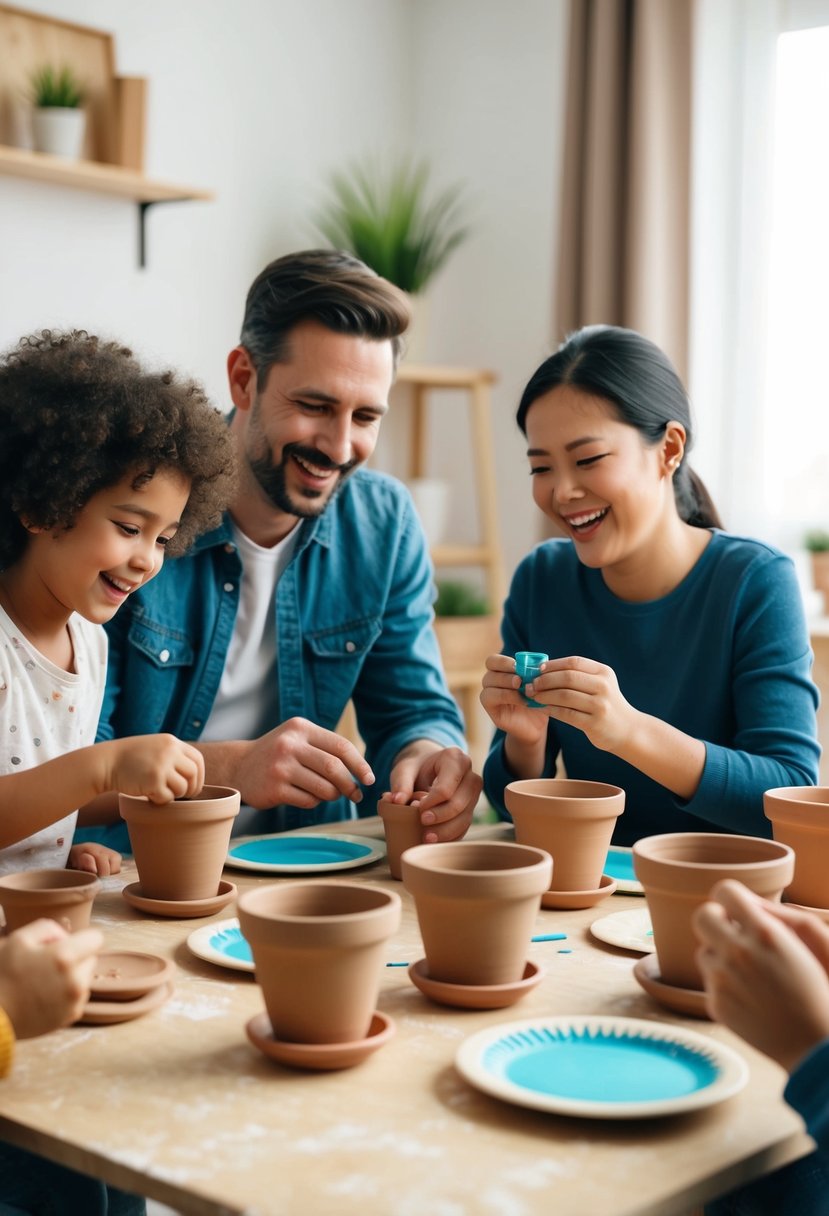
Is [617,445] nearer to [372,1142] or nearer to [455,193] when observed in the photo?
[372,1142]

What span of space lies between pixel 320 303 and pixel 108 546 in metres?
0.71

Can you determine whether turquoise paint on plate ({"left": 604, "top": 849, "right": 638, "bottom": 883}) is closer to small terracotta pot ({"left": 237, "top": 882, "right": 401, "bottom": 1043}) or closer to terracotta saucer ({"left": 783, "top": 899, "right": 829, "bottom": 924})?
terracotta saucer ({"left": 783, "top": 899, "right": 829, "bottom": 924})

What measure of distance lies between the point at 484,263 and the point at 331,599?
2.35m

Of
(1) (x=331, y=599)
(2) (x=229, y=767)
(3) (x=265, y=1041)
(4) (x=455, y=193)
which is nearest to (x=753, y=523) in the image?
(4) (x=455, y=193)

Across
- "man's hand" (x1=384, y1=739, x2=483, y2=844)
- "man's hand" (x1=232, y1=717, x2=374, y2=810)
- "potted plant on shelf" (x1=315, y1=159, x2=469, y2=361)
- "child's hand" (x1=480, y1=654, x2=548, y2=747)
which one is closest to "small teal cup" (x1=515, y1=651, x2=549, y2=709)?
"child's hand" (x1=480, y1=654, x2=548, y2=747)

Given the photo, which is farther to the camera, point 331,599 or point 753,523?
point 753,523

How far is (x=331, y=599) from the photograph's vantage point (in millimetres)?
2223

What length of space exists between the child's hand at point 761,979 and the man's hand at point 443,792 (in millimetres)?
633

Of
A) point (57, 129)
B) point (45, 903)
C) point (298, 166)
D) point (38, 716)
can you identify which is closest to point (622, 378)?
point (38, 716)

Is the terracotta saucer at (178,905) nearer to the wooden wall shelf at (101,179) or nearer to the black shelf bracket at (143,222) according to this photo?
the wooden wall shelf at (101,179)

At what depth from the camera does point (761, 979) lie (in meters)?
0.92

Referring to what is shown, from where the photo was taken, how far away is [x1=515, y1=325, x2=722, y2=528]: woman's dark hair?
1.94 meters

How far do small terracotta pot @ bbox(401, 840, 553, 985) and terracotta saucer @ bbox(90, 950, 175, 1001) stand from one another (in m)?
0.23

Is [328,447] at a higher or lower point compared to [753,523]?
higher
